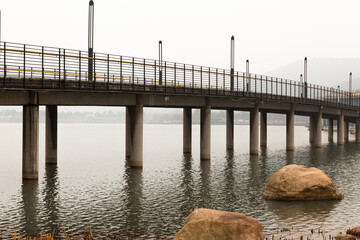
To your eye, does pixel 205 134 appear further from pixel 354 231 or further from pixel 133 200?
pixel 354 231

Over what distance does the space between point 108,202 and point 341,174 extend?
24.9 m

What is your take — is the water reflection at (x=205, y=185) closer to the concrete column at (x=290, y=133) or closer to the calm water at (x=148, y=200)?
the calm water at (x=148, y=200)

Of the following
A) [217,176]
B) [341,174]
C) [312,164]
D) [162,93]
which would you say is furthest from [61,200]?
[312,164]

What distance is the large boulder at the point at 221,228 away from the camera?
53.0 ft

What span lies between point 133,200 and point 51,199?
5598 mm

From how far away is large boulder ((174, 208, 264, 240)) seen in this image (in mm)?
16141

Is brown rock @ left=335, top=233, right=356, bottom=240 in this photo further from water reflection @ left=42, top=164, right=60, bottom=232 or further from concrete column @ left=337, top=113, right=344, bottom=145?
concrete column @ left=337, top=113, right=344, bottom=145

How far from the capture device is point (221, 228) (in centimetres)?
1628

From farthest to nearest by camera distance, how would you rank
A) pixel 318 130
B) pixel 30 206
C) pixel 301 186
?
pixel 318 130 → pixel 301 186 → pixel 30 206

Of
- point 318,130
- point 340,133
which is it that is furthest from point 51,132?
point 340,133

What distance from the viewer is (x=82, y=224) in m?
22.4

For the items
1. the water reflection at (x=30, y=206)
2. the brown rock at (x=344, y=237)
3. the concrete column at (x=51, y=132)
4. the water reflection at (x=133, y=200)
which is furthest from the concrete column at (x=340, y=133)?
the brown rock at (x=344, y=237)

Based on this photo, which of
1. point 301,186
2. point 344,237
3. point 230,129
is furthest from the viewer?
point 230,129

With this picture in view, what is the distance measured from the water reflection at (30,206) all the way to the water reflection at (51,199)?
61 centimetres
